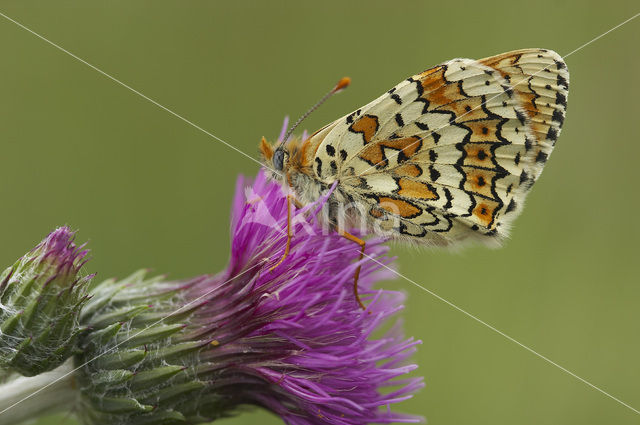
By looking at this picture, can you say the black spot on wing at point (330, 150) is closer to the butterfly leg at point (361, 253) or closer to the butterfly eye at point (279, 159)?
the butterfly eye at point (279, 159)

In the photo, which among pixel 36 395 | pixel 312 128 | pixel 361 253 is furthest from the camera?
pixel 312 128

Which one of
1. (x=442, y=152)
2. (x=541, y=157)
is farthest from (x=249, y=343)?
(x=541, y=157)

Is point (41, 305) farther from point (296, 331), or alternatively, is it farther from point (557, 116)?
point (557, 116)

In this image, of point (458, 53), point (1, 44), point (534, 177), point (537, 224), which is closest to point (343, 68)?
point (458, 53)

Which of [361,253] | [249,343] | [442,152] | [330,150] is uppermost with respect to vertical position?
[330,150]

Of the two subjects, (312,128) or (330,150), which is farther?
(312,128)

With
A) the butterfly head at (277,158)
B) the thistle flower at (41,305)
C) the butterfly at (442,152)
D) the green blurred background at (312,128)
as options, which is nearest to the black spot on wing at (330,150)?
the butterfly at (442,152)

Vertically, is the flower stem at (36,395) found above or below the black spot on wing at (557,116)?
below
